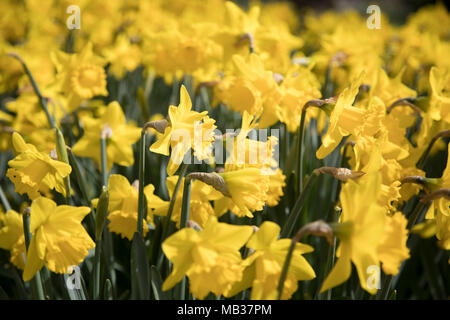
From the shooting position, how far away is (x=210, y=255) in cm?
87

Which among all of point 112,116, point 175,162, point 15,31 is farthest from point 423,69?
point 15,31

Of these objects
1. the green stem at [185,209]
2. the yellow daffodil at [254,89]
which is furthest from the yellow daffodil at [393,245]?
the yellow daffodil at [254,89]

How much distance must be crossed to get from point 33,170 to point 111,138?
0.50 metres

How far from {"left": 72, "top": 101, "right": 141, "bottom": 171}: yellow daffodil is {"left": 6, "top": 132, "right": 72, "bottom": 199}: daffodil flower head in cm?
44

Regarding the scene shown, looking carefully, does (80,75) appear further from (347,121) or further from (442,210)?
(442,210)

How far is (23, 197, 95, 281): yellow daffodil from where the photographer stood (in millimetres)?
1015

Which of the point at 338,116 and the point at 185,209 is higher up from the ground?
the point at 338,116

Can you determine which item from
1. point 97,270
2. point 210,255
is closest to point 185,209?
point 210,255

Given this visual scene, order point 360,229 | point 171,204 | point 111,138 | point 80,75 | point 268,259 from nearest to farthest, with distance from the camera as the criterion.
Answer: point 360,229 < point 268,259 < point 171,204 < point 111,138 < point 80,75

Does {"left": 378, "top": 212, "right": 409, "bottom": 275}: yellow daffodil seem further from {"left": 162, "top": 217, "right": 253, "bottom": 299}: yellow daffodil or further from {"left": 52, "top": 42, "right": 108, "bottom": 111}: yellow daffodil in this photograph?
{"left": 52, "top": 42, "right": 108, "bottom": 111}: yellow daffodil

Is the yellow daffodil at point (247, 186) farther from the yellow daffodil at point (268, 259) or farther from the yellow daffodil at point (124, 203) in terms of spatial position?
the yellow daffodil at point (124, 203)

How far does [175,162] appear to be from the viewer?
108cm

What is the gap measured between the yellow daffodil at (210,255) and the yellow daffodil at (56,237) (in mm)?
268
